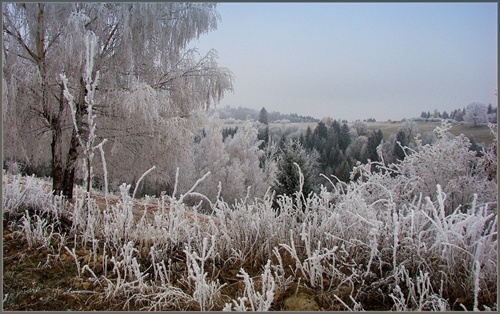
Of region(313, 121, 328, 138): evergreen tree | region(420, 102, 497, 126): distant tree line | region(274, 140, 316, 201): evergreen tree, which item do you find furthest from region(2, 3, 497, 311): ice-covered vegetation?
region(313, 121, 328, 138): evergreen tree

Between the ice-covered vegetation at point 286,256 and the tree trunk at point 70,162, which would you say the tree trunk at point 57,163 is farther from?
the ice-covered vegetation at point 286,256

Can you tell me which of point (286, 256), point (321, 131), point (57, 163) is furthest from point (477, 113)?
point (321, 131)

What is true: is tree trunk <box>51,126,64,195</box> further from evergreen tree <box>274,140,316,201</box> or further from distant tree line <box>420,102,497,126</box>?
evergreen tree <box>274,140,316,201</box>

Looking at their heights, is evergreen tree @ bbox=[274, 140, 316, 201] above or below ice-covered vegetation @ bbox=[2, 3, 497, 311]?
below

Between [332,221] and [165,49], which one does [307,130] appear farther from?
[332,221]

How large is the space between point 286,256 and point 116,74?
4.49 meters

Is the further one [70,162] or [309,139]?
[309,139]

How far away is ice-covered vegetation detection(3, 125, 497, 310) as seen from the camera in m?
1.86

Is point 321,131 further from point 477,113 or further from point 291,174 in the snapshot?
point 477,113

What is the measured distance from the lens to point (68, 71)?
5.05m

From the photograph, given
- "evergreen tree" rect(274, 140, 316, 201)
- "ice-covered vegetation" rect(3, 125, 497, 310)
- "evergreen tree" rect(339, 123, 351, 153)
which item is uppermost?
"evergreen tree" rect(339, 123, 351, 153)

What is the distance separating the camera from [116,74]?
5566 millimetres

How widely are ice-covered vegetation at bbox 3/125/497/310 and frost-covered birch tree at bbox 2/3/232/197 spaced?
6.66 feet

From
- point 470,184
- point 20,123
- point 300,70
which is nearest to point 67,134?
point 20,123
